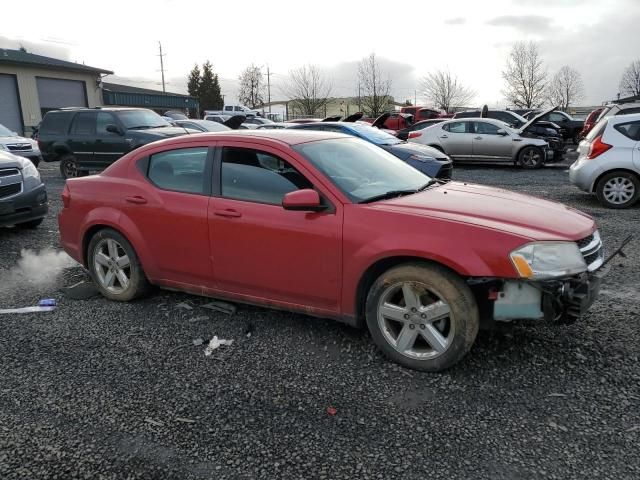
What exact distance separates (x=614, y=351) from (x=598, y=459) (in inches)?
51.3

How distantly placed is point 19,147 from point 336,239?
50.5 ft

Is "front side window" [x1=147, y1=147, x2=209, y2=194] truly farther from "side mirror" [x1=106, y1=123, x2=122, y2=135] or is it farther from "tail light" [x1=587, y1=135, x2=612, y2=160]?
"side mirror" [x1=106, y1=123, x2=122, y2=135]

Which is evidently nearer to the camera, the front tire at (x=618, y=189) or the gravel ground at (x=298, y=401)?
the gravel ground at (x=298, y=401)

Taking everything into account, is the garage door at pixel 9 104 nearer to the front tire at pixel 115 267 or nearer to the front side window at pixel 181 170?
the front tire at pixel 115 267

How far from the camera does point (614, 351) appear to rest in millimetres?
3688

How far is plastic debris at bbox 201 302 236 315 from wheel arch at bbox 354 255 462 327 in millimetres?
1343

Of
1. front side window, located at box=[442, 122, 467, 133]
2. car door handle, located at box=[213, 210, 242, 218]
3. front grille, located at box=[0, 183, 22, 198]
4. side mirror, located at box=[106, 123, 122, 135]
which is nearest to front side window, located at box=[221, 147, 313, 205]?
car door handle, located at box=[213, 210, 242, 218]

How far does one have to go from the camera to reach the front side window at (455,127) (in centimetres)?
1595

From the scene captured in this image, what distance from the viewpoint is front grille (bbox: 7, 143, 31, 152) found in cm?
1544

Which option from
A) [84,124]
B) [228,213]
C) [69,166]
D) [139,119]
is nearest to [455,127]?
[139,119]

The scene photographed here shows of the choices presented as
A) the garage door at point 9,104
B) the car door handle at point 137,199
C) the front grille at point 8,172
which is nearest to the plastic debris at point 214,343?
the car door handle at point 137,199

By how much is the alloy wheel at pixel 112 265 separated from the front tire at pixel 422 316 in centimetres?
243

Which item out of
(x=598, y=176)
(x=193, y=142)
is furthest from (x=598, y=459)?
(x=598, y=176)

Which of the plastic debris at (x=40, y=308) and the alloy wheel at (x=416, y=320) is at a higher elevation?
the alloy wheel at (x=416, y=320)
